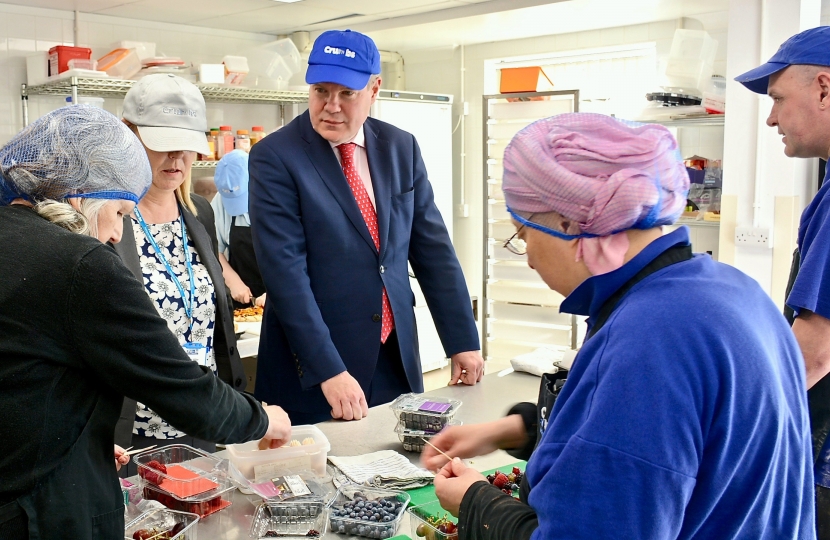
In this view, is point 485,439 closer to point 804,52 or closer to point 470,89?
point 804,52

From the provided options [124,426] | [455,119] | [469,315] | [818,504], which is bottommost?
[818,504]

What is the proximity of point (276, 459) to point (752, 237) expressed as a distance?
291cm

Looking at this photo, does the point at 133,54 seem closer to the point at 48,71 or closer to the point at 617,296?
the point at 48,71

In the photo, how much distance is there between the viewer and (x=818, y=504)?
1.87 meters

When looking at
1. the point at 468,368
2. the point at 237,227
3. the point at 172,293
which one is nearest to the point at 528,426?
the point at 468,368

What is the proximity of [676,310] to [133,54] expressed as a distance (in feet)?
16.1

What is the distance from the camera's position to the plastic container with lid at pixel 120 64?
5023 mm

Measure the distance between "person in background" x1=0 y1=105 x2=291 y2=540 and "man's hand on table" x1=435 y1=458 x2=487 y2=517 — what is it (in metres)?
0.45

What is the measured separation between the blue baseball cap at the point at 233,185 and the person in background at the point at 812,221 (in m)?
2.75

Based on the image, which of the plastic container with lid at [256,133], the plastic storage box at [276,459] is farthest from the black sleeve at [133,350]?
the plastic container with lid at [256,133]

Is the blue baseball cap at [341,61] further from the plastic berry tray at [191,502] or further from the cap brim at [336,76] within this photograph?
the plastic berry tray at [191,502]

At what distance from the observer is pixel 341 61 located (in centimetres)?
228

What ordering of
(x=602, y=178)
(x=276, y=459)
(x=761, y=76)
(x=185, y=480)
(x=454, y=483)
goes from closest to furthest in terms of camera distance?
(x=602, y=178)
(x=454, y=483)
(x=185, y=480)
(x=276, y=459)
(x=761, y=76)

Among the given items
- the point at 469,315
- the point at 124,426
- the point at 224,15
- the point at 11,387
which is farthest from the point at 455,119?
the point at 11,387
